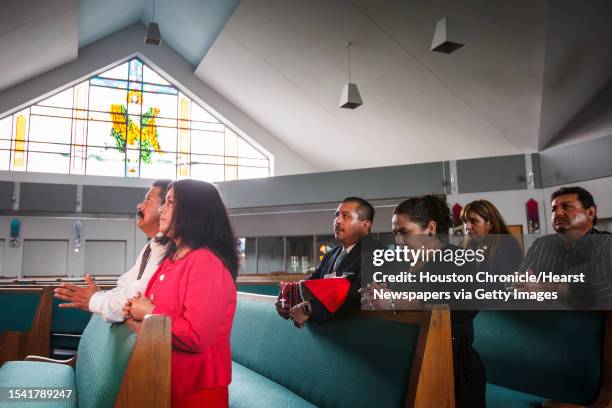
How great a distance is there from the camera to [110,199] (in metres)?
10.5

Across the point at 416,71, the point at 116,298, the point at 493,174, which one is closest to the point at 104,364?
the point at 116,298

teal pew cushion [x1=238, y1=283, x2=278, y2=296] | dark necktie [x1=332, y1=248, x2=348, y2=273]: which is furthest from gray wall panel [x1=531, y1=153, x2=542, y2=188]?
dark necktie [x1=332, y1=248, x2=348, y2=273]

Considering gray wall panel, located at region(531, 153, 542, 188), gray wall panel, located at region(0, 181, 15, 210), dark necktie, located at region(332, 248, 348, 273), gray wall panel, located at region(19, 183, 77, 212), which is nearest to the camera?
dark necktie, located at region(332, 248, 348, 273)

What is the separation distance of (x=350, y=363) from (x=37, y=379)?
4.74 feet

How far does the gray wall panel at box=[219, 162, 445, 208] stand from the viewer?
8648mm

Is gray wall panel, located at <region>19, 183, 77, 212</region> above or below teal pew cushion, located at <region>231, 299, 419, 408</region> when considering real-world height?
above

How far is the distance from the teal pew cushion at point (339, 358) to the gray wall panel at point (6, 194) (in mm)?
9548

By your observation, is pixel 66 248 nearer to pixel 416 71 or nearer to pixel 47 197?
pixel 47 197

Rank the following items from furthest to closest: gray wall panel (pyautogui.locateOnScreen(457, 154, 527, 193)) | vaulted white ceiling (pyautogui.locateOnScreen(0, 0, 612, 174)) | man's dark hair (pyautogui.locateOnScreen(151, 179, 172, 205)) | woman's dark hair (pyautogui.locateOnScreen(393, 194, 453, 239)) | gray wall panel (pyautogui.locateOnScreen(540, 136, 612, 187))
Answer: gray wall panel (pyautogui.locateOnScreen(457, 154, 527, 193)) < gray wall panel (pyautogui.locateOnScreen(540, 136, 612, 187)) < vaulted white ceiling (pyautogui.locateOnScreen(0, 0, 612, 174)) < man's dark hair (pyautogui.locateOnScreen(151, 179, 172, 205)) < woman's dark hair (pyautogui.locateOnScreen(393, 194, 453, 239))

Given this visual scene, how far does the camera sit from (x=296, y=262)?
409 inches

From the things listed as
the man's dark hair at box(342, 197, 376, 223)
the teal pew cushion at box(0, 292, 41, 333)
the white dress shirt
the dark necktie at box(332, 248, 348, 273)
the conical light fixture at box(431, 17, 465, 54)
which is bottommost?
the teal pew cushion at box(0, 292, 41, 333)

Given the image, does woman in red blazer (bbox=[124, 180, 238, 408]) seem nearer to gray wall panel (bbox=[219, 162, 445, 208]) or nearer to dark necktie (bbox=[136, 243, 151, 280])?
dark necktie (bbox=[136, 243, 151, 280])

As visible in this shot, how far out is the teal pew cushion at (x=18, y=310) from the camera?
356 centimetres

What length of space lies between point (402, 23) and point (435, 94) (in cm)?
A: 155
